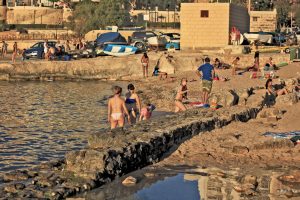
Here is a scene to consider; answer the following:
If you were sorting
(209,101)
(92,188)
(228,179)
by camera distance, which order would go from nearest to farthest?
(92,188) < (228,179) < (209,101)

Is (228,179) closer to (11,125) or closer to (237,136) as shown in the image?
(237,136)

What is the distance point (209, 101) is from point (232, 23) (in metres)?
22.5

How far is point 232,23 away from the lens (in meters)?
41.5

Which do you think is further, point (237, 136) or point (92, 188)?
point (237, 136)

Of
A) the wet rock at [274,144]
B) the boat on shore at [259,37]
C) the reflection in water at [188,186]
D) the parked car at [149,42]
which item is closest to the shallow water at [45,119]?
the reflection in water at [188,186]

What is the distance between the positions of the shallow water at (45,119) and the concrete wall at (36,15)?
58006mm

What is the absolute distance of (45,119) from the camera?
2155 centimetres

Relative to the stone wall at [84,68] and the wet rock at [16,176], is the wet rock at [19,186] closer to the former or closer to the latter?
the wet rock at [16,176]

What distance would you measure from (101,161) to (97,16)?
217ft

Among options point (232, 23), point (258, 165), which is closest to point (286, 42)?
point (232, 23)

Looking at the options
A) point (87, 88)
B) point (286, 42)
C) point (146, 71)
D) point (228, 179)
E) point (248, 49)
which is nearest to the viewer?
point (228, 179)

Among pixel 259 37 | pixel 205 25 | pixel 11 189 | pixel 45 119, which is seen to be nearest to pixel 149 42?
pixel 259 37

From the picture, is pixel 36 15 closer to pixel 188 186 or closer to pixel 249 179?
pixel 188 186

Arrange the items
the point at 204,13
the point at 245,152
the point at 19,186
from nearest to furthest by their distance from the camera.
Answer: the point at 19,186, the point at 245,152, the point at 204,13
